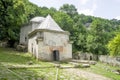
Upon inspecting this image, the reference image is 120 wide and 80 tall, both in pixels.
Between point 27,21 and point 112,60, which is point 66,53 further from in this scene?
point 27,21

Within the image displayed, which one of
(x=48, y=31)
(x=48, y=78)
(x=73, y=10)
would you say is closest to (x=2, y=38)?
(x=48, y=31)

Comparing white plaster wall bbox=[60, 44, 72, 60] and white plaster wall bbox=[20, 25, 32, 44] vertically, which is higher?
white plaster wall bbox=[20, 25, 32, 44]

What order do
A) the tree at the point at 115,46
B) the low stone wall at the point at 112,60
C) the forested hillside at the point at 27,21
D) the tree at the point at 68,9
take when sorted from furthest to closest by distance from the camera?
1. the tree at the point at 68,9
2. the tree at the point at 115,46
3. the low stone wall at the point at 112,60
4. the forested hillside at the point at 27,21

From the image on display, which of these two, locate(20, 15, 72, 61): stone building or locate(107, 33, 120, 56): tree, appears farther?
locate(107, 33, 120, 56): tree

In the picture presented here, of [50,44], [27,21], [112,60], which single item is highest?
[27,21]

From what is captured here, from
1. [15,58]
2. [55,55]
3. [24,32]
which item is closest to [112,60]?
[55,55]

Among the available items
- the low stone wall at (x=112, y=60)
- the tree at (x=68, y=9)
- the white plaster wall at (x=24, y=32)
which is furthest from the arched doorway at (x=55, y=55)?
the tree at (x=68, y=9)

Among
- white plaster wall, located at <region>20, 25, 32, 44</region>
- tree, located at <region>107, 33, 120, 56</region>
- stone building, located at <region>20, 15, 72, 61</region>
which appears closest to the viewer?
stone building, located at <region>20, 15, 72, 61</region>

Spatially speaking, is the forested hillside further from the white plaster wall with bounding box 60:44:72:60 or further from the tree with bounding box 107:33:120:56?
the white plaster wall with bounding box 60:44:72:60

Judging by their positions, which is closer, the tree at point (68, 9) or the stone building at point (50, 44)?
the stone building at point (50, 44)

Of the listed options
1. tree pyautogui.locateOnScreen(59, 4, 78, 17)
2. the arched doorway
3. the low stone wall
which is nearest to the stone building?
the arched doorway

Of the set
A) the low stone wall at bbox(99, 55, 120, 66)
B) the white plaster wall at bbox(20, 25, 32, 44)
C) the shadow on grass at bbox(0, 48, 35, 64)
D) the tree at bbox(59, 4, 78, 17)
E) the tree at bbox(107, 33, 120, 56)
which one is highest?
the tree at bbox(59, 4, 78, 17)

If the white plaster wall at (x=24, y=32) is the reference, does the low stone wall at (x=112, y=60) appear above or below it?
below

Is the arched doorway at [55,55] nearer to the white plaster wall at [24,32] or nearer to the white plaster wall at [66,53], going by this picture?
the white plaster wall at [66,53]
